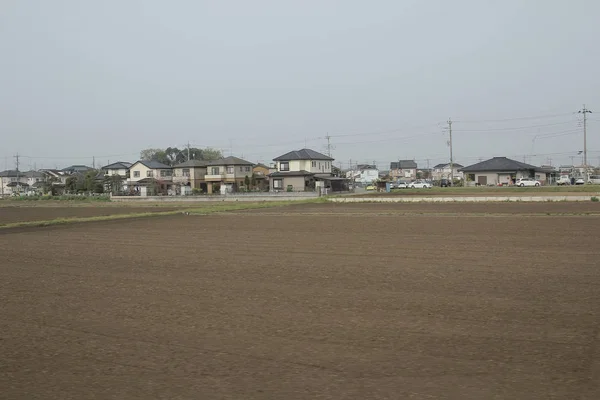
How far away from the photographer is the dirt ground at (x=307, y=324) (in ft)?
17.7

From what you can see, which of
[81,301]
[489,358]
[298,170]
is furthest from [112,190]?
[489,358]

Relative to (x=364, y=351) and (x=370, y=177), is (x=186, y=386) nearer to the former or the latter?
(x=364, y=351)

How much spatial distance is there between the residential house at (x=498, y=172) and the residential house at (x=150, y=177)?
44289mm

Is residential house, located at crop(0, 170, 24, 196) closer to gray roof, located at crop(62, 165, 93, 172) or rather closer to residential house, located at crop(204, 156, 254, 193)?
gray roof, located at crop(62, 165, 93, 172)

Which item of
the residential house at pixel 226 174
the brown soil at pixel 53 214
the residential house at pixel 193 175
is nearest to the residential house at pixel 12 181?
the residential house at pixel 193 175

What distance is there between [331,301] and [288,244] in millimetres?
8350

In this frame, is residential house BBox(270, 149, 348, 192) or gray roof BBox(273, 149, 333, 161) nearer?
residential house BBox(270, 149, 348, 192)

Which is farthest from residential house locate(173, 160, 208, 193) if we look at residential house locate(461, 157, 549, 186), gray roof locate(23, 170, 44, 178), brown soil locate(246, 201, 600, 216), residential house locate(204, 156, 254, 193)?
gray roof locate(23, 170, 44, 178)

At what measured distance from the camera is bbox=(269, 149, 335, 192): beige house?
7006cm

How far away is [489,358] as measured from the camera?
232 inches

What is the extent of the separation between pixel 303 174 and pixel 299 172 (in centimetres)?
67

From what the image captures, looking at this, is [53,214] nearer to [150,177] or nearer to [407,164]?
[150,177]

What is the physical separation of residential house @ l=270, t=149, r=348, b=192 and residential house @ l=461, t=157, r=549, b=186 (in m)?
18.5

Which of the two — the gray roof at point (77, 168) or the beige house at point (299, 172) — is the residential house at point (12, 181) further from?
the beige house at point (299, 172)
